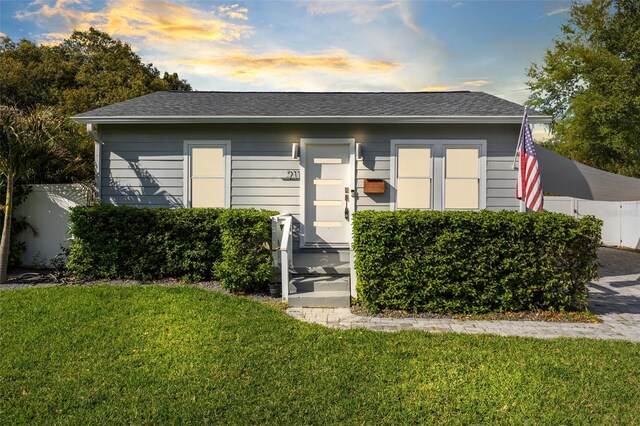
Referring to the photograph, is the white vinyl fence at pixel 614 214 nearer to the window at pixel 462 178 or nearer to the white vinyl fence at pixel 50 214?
the window at pixel 462 178

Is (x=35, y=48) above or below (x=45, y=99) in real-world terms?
above

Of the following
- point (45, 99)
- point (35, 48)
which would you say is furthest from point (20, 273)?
point (35, 48)

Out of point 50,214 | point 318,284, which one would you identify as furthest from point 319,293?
point 50,214

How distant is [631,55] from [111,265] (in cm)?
1955

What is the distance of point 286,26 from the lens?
9.28 meters

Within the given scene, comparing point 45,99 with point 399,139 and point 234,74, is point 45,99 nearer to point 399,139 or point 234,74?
point 234,74

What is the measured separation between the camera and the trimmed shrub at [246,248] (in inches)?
223

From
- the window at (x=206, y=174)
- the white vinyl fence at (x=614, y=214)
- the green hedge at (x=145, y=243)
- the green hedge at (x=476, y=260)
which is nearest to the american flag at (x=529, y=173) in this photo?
the green hedge at (x=476, y=260)

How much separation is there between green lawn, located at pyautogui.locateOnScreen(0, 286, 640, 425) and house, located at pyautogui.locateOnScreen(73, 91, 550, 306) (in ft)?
10.7

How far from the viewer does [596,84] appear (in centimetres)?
1587

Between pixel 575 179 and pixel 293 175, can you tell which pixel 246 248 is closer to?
pixel 293 175

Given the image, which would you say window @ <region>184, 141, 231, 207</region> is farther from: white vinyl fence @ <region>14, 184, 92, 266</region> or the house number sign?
white vinyl fence @ <region>14, 184, 92, 266</region>

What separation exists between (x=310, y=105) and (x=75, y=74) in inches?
687

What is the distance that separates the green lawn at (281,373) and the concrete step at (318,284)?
97 centimetres
